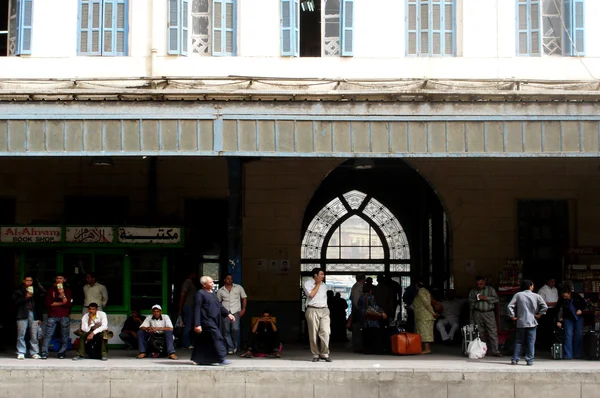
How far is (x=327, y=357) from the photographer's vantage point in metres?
15.3

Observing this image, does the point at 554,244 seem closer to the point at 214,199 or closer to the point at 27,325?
the point at 214,199

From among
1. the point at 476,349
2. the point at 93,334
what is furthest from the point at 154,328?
the point at 476,349

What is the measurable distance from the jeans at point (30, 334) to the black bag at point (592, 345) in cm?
924

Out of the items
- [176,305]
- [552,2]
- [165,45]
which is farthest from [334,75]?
[176,305]

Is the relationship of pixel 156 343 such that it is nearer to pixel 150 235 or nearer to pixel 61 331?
pixel 61 331

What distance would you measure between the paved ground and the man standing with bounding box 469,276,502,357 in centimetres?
49

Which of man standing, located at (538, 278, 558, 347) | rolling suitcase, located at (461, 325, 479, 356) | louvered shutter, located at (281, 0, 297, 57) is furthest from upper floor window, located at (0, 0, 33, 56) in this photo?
man standing, located at (538, 278, 558, 347)

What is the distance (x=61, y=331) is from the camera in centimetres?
1625

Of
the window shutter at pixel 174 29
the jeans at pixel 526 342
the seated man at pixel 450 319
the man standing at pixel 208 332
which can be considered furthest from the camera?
the seated man at pixel 450 319

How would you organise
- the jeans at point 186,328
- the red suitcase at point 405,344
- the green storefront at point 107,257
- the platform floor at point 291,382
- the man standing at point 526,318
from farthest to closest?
the jeans at point 186,328 < the green storefront at point 107,257 < the red suitcase at point 405,344 < the man standing at point 526,318 < the platform floor at point 291,382

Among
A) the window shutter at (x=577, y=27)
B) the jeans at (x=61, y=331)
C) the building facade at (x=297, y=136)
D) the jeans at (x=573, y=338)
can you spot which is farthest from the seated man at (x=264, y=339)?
the window shutter at (x=577, y=27)

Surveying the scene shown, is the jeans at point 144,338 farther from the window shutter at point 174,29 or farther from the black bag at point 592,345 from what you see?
the black bag at point 592,345

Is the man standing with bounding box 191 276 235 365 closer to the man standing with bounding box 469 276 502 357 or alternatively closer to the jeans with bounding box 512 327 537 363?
Result: the jeans with bounding box 512 327 537 363

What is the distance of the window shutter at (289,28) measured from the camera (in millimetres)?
17281
